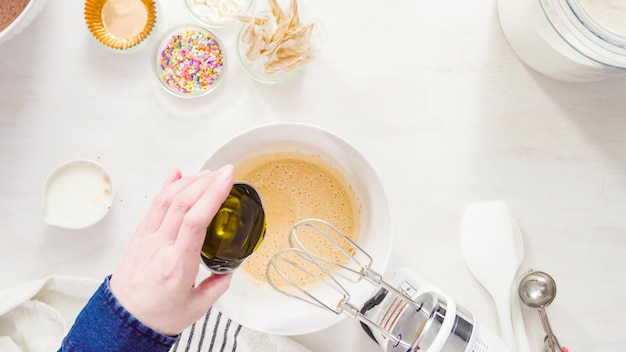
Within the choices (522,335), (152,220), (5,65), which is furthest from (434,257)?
(5,65)

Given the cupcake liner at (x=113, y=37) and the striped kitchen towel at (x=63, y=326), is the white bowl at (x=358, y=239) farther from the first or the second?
the cupcake liner at (x=113, y=37)

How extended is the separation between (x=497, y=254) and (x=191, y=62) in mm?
536

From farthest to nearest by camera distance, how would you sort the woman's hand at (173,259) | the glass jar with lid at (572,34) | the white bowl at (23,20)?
the white bowl at (23,20)
the glass jar with lid at (572,34)
the woman's hand at (173,259)

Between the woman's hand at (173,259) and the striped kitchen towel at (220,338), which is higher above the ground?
the woman's hand at (173,259)

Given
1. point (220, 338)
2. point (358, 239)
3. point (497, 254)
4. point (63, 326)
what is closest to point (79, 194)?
point (63, 326)

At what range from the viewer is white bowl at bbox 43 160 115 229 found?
0.95 m

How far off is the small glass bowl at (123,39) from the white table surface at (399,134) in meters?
0.03

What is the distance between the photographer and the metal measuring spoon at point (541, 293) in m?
0.94

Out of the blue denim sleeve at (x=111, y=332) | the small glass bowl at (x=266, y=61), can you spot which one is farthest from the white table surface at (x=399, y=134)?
the blue denim sleeve at (x=111, y=332)

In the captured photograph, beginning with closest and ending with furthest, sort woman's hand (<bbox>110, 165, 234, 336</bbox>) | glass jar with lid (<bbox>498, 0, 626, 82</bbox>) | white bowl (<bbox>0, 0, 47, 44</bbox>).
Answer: woman's hand (<bbox>110, 165, 234, 336</bbox>)
glass jar with lid (<bbox>498, 0, 626, 82</bbox>)
white bowl (<bbox>0, 0, 47, 44</bbox>)

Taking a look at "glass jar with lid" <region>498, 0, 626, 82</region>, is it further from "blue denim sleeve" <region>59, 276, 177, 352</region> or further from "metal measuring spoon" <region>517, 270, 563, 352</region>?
"blue denim sleeve" <region>59, 276, 177, 352</region>

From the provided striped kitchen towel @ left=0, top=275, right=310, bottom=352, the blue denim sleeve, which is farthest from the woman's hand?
striped kitchen towel @ left=0, top=275, right=310, bottom=352

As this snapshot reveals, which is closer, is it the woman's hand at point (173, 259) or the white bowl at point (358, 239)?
the woman's hand at point (173, 259)

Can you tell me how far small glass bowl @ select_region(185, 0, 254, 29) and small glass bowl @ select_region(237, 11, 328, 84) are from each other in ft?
0.11
